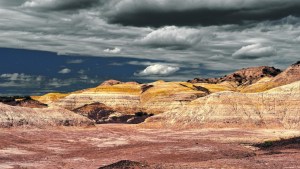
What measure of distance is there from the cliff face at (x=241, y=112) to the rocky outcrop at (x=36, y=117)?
30.2 metres

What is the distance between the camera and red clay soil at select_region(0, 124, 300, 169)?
192 feet

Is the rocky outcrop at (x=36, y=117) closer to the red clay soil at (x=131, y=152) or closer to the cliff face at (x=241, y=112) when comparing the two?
the red clay soil at (x=131, y=152)

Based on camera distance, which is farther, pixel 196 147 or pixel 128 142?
pixel 128 142

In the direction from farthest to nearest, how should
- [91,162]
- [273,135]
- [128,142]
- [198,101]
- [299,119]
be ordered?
[198,101]
[299,119]
[273,135]
[128,142]
[91,162]

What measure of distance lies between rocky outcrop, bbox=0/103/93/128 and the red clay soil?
4.42 metres

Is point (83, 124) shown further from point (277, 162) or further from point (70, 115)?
point (277, 162)

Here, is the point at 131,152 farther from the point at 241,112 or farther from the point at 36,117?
the point at 241,112

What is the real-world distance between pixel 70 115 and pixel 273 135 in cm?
6708

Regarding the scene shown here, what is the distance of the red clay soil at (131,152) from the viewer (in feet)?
192

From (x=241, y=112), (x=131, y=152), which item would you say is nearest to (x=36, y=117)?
(x=131, y=152)

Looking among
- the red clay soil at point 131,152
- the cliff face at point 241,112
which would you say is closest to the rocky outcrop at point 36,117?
the red clay soil at point 131,152

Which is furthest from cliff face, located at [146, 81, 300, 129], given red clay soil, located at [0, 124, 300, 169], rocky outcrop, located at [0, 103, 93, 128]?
rocky outcrop, located at [0, 103, 93, 128]

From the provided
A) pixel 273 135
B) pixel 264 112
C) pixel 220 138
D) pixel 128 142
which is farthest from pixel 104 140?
pixel 264 112

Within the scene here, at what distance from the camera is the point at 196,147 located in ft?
273
